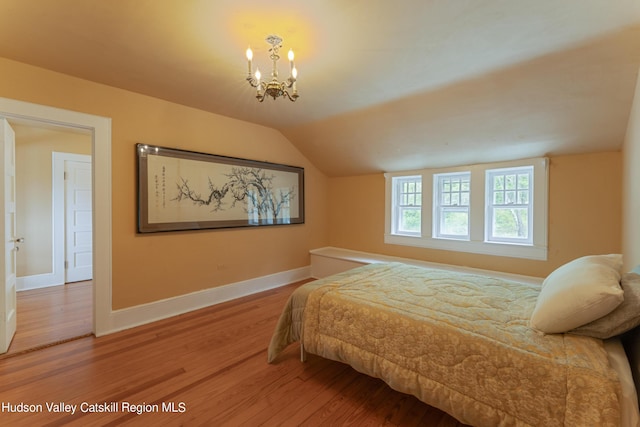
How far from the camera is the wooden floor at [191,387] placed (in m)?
1.59

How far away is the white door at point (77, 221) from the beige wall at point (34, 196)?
0.67 feet

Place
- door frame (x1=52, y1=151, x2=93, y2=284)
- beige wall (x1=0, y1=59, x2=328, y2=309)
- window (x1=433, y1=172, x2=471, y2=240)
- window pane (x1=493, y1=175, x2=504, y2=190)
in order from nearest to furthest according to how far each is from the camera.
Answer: beige wall (x1=0, y1=59, x2=328, y2=309), window pane (x1=493, y1=175, x2=504, y2=190), window (x1=433, y1=172, x2=471, y2=240), door frame (x1=52, y1=151, x2=93, y2=284)

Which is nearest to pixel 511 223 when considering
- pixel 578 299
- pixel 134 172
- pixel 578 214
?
pixel 578 214

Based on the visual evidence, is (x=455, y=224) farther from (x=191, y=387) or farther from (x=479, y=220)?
(x=191, y=387)

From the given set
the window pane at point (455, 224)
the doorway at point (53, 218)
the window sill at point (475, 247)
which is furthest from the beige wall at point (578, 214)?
the doorway at point (53, 218)

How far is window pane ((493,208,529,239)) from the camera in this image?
3.20 metres

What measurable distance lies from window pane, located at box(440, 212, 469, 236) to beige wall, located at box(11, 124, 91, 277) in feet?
17.7

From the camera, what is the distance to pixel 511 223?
10.8 feet

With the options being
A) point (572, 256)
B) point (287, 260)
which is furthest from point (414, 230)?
point (287, 260)

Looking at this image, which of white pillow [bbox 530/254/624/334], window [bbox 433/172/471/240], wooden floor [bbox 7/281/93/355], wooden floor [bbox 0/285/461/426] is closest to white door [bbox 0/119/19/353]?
wooden floor [bbox 7/281/93/355]

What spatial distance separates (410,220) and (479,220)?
1.01 metres

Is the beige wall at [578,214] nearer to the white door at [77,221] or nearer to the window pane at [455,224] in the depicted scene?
the window pane at [455,224]

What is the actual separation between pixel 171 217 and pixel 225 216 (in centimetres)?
65

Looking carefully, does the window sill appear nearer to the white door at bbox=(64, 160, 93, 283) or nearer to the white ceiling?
the white ceiling
